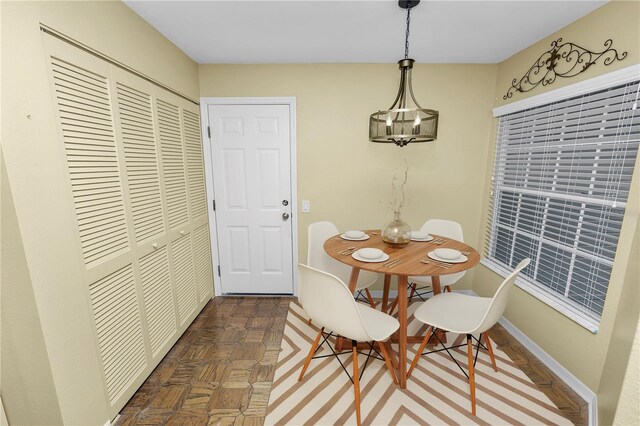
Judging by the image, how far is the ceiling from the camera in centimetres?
164

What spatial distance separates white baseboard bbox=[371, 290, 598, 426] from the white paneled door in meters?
2.16

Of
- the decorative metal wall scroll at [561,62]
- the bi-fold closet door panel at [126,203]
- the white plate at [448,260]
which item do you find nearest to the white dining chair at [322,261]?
the white plate at [448,260]

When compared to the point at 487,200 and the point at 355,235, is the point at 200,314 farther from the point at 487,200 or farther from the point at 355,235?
the point at 487,200

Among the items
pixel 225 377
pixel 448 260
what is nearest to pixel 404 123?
pixel 448 260

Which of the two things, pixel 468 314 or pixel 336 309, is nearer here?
pixel 336 309

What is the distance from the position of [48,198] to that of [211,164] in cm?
163

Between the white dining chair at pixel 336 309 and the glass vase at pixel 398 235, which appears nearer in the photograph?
the white dining chair at pixel 336 309

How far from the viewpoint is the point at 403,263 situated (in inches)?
66.4

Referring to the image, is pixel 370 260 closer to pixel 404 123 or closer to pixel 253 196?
pixel 404 123

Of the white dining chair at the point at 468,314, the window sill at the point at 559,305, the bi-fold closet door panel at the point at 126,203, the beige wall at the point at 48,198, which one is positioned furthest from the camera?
the window sill at the point at 559,305

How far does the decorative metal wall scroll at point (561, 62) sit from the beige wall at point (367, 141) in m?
0.46

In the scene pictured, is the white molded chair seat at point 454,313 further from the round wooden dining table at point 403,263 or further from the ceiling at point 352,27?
the ceiling at point 352,27

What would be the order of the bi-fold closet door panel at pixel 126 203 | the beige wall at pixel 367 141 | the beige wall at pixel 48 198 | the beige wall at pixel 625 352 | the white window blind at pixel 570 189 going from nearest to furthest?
the beige wall at pixel 625 352
the beige wall at pixel 48 198
the bi-fold closet door panel at pixel 126 203
the white window blind at pixel 570 189
the beige wall at pixel 367 141

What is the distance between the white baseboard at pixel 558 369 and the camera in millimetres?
1570
